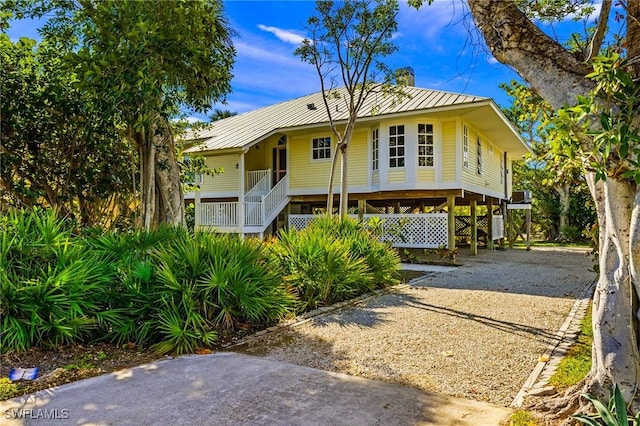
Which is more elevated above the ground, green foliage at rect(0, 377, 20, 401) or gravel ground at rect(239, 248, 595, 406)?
green foliage at rect(0, 377, 20, 401)

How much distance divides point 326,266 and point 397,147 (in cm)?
865

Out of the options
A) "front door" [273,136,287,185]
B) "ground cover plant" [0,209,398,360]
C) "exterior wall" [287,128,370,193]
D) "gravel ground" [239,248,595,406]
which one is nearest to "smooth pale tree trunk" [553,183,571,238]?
"exterior wall" [287,128,370,193]

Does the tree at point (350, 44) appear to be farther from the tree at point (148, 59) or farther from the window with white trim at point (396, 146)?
the tree at point (148, 59)

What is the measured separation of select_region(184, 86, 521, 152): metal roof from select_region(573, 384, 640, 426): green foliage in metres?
11.7

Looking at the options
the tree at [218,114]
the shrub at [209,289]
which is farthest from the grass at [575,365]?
the tree at [218,114]

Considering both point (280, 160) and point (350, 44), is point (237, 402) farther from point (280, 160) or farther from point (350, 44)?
point (280, 160)

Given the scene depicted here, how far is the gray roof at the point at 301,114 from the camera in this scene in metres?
14.4

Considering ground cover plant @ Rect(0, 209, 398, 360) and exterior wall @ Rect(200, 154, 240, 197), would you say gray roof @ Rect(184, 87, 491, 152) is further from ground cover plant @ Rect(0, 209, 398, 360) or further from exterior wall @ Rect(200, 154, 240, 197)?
ground cover plant @ Rect(0, 209, 398, 360)

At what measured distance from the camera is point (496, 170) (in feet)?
69.2

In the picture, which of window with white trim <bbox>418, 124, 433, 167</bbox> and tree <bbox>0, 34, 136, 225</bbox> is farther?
window with white trim <bbox>418, 124, 433, 167</bbox>

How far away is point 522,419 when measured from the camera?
304 centimetres

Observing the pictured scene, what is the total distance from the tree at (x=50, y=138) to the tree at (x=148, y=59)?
1.96 ft

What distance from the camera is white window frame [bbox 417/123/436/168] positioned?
48.9ft

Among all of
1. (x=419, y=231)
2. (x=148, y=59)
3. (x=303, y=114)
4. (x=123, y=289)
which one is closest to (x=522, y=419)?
(x=123, y=289)
